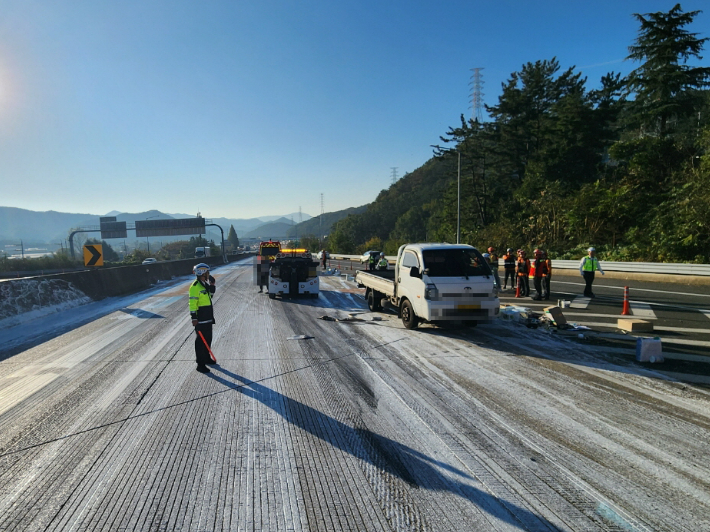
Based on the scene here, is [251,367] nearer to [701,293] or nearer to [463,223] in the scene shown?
[701,293]

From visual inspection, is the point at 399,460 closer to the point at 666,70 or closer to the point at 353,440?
the point at 353,440

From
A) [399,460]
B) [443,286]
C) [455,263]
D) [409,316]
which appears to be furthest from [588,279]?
[399,460]

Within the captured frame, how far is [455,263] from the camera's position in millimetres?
10664

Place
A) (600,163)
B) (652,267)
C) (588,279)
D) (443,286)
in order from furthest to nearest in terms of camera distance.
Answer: (600,163), (652,267), (588,279), (443,286)

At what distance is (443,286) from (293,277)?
29.7 ft

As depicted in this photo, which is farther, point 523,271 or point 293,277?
point 293,277

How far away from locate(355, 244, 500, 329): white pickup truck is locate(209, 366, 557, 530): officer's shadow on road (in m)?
4.65

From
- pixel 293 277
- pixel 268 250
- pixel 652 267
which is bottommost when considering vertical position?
pixel 652 267

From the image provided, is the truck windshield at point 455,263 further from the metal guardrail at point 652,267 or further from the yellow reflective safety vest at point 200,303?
the metal guardrail at point 652,267

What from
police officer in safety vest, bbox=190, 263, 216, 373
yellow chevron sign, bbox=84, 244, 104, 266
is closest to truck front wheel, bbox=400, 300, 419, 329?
police officer in safety vest, bbox=190, 263, 216, 373

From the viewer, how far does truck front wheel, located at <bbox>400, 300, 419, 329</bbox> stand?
10.8 m

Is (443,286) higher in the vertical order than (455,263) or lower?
lower

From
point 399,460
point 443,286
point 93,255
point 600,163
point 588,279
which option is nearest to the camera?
point 399,460

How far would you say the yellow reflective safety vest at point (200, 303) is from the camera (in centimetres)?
780
